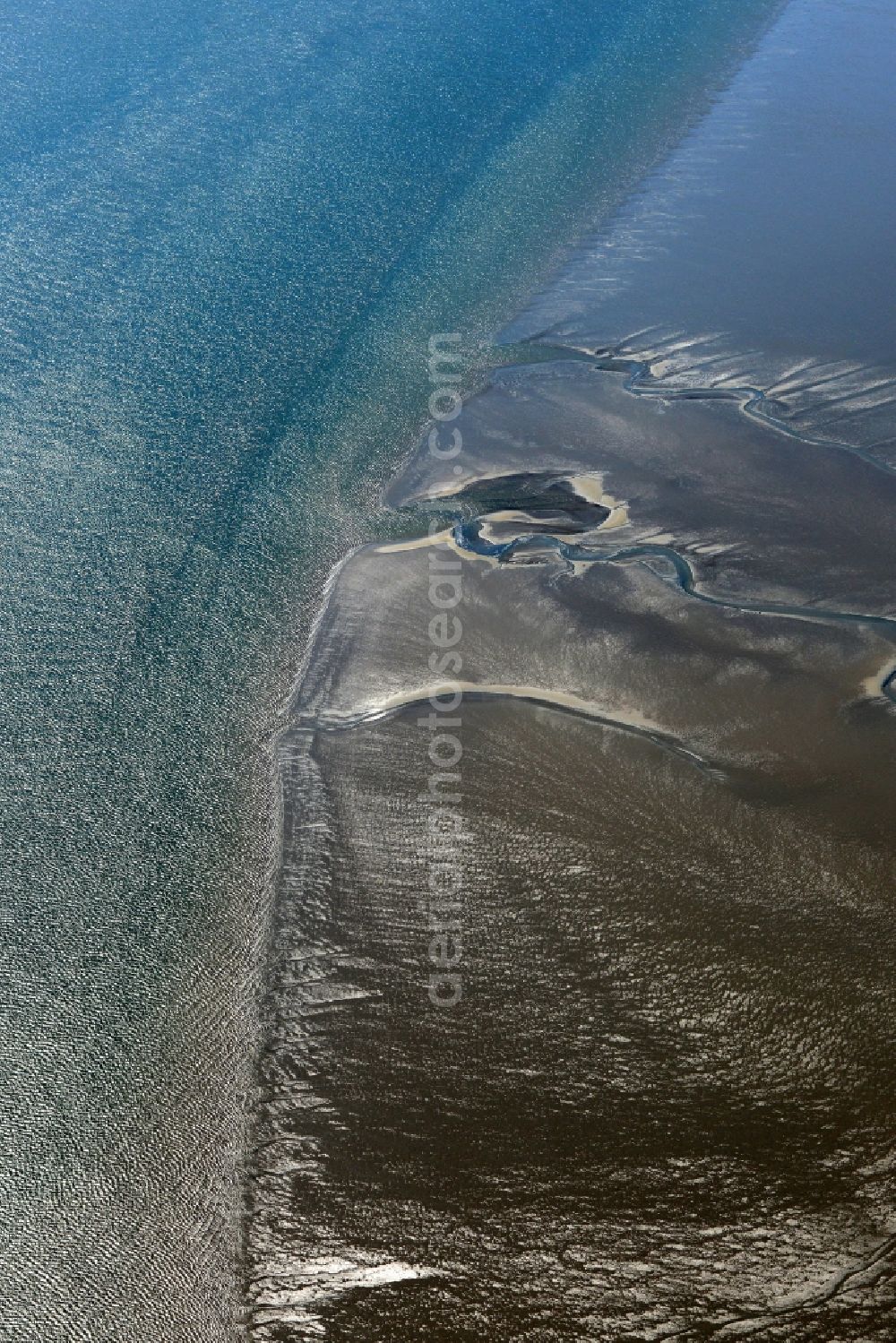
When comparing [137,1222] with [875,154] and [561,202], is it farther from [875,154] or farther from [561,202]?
[875,154]

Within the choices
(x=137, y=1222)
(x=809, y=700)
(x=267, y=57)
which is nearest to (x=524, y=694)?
(x=809, y=700)

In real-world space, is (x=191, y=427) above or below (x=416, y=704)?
above

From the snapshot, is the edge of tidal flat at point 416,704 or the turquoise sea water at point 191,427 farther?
the turquoise sea water at point 191,427

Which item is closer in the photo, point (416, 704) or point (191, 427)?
point (416, 704)

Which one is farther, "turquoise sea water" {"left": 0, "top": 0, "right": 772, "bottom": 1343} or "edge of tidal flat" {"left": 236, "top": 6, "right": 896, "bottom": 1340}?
"turquoise sea water" {"left": 0, "top": 0, "right": 772, "bottom": 1343}
